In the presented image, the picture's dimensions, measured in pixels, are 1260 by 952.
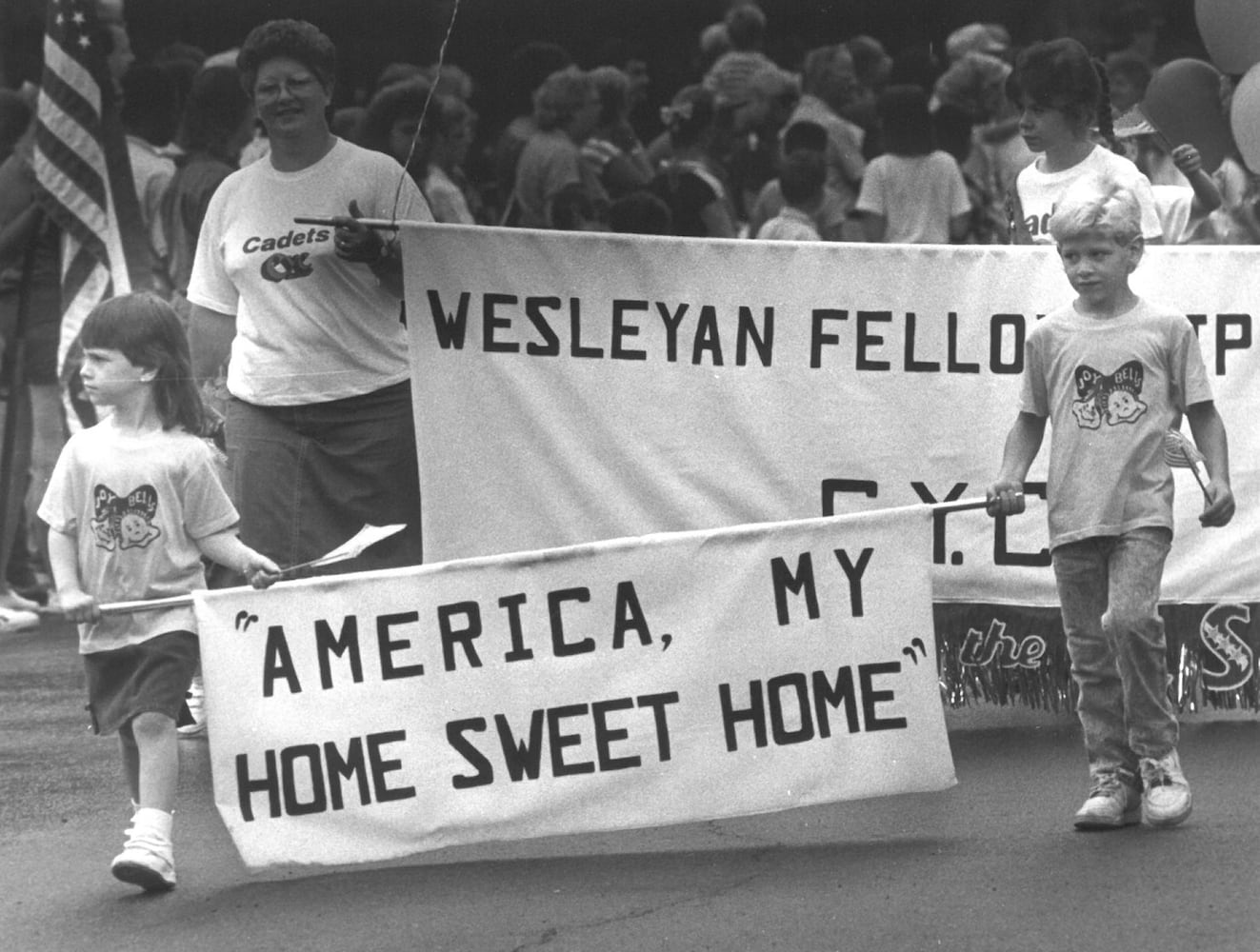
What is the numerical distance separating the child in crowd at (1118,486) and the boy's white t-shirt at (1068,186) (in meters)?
1.19

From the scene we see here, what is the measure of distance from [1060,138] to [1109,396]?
159 centimetres

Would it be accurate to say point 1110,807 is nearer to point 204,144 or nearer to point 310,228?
point 310,228

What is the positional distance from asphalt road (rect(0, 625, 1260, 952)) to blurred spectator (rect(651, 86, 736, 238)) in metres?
4.16

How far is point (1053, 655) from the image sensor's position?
262 inches

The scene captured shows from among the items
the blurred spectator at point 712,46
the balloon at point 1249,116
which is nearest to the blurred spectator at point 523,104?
the blurred spectator at point 712,46

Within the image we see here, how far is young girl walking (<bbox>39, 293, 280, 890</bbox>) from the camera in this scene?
5379 mm

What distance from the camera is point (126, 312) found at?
5523 mm

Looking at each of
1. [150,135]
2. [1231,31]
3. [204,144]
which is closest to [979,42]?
[1231,31]

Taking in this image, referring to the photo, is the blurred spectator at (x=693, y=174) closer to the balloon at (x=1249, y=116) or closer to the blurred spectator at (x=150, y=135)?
the blurred spectator at (x=150, y=135)

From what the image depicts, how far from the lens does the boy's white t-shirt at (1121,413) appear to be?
5.55m

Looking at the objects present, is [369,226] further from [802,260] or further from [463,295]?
[802,260]

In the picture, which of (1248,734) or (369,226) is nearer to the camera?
(369,226)

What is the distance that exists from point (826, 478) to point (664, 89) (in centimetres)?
761

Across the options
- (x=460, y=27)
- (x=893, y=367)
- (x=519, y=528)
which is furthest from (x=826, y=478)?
(x=460, y=27)
